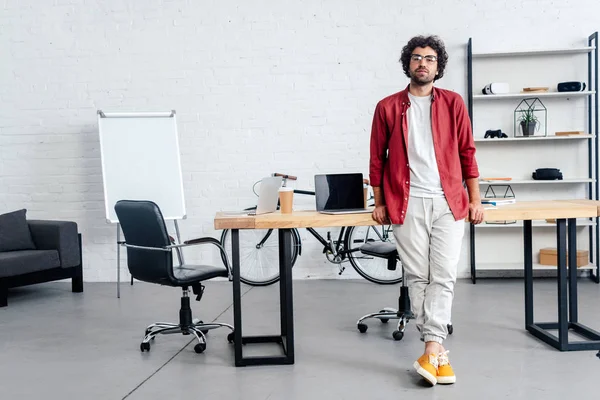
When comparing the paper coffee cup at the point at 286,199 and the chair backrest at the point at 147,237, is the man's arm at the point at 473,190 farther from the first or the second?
the chair backrest at the point at 147,237

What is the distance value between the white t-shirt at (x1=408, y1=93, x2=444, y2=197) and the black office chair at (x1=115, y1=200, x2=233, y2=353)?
121 centimetres

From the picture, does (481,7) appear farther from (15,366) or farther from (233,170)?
(15,366)

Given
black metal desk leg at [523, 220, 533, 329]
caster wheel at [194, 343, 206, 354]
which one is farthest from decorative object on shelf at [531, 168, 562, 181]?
caster wheel at [194, 343, 206, 354]

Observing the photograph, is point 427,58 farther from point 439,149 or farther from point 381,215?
point 381,215

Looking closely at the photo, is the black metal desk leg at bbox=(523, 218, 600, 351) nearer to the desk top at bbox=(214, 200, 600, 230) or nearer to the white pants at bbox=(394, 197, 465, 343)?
the desk top at bbox=(214, 200, 600, 230)

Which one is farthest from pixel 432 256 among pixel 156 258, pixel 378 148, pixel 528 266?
pixel 156 258

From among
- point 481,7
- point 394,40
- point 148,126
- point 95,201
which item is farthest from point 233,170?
point 481,7

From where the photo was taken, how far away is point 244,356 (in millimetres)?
3346

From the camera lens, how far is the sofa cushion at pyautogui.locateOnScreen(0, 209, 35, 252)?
17.8ft

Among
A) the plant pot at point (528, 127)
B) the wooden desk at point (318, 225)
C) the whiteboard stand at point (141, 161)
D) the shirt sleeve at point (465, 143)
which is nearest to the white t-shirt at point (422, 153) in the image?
the shirt sleeve at point (465, 143)

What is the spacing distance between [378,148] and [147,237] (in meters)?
1.38

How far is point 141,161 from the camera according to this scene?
545 cm

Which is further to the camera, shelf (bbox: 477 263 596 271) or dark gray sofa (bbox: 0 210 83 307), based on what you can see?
shelf (bbox: 477 263 596 271)

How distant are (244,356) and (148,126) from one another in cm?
279
